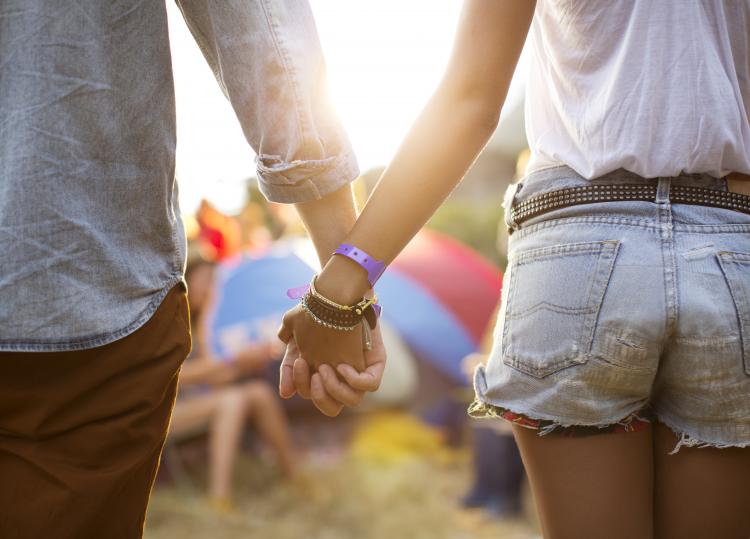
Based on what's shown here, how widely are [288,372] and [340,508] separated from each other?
2773mm

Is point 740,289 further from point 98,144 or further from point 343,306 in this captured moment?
point 98,144

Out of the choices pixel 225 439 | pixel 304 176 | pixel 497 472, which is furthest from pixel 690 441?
pixel 225 439

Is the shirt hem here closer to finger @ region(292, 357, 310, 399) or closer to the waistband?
finger @ region(292, 357, 310, 399)

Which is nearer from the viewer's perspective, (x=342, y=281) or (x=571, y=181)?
(x=571, y=181)

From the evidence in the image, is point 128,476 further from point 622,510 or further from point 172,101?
point 622,510

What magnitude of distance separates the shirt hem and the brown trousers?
17 mm

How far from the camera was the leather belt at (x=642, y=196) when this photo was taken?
108cm

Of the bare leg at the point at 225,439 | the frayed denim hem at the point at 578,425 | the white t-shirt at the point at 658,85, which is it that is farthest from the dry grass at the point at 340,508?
the white t-shirt at the point at 658,85

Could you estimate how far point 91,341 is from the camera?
1092mm

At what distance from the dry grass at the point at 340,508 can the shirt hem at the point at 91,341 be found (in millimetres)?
2710

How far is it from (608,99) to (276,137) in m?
0.52

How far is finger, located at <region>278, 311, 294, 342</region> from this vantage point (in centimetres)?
137

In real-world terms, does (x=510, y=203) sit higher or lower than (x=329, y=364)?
higher

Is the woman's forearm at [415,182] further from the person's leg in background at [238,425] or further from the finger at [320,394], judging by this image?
the person's leg in background at [238,425]
